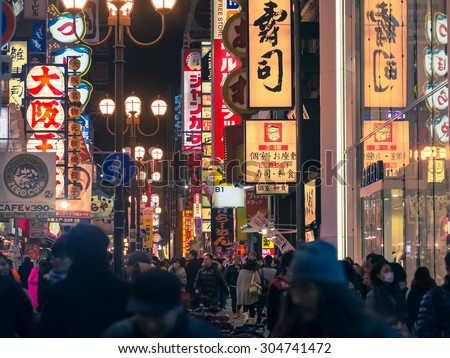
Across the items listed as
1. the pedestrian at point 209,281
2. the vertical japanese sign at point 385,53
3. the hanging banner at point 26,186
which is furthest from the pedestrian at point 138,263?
the hanging banner at point 26,186

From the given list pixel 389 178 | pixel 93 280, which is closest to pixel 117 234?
pixel 389 178

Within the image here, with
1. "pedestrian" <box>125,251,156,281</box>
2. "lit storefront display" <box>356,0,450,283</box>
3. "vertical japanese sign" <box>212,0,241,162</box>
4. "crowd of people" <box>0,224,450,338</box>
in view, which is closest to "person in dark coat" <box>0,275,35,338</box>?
"crowd of people" <box>0,224,450,338</box>

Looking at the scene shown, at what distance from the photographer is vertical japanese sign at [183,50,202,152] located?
2670 inches

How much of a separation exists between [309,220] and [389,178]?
15.7 metres

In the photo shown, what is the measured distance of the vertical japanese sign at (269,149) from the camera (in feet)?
96.7

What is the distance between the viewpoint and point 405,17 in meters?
21.1

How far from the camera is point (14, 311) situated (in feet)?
27.2

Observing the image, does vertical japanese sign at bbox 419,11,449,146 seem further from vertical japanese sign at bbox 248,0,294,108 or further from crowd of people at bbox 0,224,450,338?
vertical japanese sign at bbox 248,0,294,108

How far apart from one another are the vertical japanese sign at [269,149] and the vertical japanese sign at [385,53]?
470 centimetres

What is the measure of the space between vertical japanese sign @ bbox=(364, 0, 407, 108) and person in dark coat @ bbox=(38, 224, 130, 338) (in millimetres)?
14423

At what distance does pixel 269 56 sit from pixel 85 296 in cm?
2211

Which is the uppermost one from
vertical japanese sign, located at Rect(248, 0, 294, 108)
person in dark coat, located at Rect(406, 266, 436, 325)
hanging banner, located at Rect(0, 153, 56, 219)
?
vertical japanese sign, located at Rect(248, 0, 294, 108)

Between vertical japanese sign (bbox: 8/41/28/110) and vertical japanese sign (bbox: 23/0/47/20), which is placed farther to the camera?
vertical japanese sign (bbox: 23/0/47/20)
